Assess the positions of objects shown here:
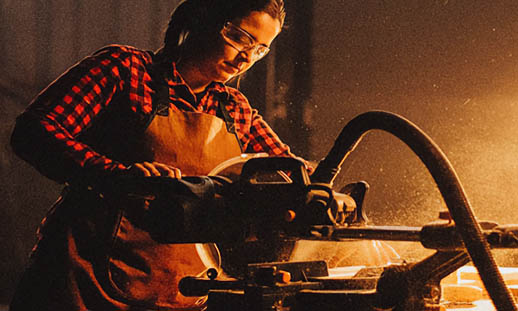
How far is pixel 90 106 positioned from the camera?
159 cm

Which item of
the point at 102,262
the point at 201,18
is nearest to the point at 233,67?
the point at 201,18

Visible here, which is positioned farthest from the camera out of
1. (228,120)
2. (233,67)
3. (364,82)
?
(364,82)

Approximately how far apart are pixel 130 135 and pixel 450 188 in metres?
1.07

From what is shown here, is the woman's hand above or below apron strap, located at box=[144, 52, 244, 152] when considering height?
below

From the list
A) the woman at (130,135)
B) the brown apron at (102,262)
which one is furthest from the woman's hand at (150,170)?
the brown apron at (102,262)

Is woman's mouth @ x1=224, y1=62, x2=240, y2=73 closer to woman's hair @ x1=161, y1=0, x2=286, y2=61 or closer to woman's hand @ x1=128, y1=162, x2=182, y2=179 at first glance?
woman's hair @ x1=161, y1=0, x2=286, y2=61

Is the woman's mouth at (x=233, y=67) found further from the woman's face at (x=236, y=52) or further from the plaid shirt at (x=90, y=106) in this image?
the plaid shirt at (x=90, y=106)

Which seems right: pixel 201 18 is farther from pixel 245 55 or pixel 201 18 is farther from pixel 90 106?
pixel 90 106

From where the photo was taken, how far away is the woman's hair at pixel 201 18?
70.1 inches

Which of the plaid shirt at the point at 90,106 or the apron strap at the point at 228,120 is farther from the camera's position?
the apron strap at the point at 228,120

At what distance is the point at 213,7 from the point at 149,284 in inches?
33.6

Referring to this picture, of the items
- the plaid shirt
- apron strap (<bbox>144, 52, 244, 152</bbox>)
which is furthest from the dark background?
apron strap (<bbox>144, 52, 244, 152</bbox>)

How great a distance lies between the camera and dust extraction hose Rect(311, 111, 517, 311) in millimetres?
798

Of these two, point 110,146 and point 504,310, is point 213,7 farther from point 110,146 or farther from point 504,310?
point 504,310
